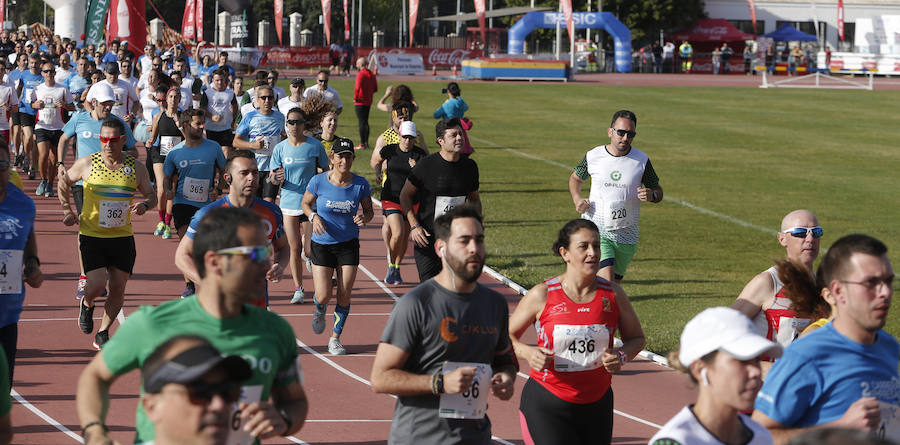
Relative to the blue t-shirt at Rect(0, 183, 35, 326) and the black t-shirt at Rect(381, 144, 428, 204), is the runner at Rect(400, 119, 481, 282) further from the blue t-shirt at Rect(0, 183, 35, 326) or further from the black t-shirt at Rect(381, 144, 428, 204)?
the blue t-shirt at Rect(0, 183, 35, 326)

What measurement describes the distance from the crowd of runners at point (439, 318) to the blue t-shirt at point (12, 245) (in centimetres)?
1

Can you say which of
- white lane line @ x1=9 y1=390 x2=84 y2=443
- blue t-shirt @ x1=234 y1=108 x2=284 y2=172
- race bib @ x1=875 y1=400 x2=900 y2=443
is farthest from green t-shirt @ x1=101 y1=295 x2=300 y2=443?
blue t-shirt @ x1=234 y1=108 x2=284 y2=172

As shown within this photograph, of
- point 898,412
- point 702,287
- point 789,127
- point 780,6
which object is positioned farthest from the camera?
point 780,6

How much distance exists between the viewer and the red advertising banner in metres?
67.6

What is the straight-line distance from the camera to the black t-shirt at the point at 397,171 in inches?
502

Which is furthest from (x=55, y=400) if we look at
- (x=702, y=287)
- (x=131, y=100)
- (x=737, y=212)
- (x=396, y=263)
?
(x=737, y=212)

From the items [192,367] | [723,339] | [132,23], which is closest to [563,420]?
[723,339]

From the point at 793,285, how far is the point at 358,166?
2017 centimetres

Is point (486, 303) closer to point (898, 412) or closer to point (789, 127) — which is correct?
point (898, 412)

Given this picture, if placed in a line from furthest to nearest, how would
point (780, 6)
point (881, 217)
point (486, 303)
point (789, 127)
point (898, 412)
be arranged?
1. point (780, 6)
2. point (789, 127)
3. point (881, 217)
4. point (486, 303)
5. point (898, 412)

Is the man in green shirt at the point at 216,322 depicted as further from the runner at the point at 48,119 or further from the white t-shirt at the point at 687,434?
the runner at the point at 48,119

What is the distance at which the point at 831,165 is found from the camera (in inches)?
1054

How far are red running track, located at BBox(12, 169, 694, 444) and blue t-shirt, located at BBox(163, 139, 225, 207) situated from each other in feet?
4.49

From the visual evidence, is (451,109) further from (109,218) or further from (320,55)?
(320,55)
